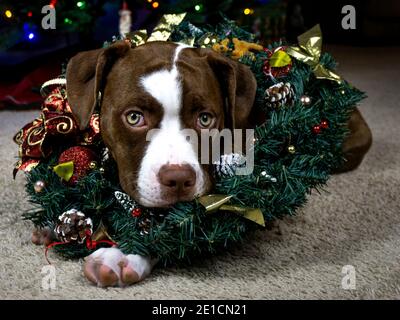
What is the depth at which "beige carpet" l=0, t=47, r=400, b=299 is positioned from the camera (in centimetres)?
160

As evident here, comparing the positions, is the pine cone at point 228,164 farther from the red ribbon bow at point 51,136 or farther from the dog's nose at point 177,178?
the red ribbon bow at point 51,136

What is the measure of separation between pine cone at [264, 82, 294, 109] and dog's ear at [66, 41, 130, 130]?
49 cm

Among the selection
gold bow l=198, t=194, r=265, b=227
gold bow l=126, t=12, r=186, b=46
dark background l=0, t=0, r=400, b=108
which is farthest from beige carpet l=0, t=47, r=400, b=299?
dark background l=0, t=0, r=400, b=108

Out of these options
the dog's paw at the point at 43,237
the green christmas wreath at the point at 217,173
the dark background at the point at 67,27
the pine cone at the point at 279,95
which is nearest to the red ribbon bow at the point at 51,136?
the green christmas wreath at the point at 217,173

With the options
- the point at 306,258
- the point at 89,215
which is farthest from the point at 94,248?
the point at 306,258

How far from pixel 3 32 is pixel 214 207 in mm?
2533

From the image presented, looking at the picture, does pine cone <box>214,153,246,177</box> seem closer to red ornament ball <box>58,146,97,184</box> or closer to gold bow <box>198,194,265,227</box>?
gold bow <box>198,194,265,227</box>

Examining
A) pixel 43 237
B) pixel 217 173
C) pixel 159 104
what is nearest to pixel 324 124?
pixel 217 173

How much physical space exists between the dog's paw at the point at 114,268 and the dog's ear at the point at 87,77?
0.41 meters

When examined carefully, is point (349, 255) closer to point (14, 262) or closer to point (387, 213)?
point (387, 213)

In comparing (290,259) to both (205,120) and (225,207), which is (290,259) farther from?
(205,120)

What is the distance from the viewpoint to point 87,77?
6.01ft
